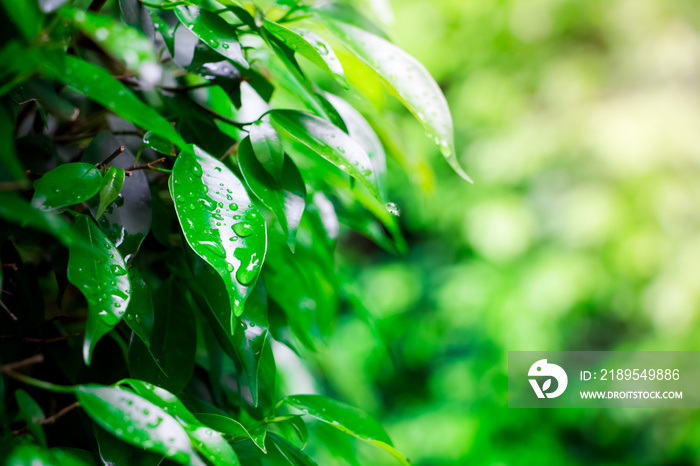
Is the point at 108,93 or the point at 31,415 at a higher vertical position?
the point at 108,93

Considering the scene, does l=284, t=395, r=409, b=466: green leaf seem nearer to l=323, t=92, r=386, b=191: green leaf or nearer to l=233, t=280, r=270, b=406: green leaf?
l=233, t=280, r=270, b=406: green leaf

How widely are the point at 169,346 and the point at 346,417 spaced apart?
12 cm


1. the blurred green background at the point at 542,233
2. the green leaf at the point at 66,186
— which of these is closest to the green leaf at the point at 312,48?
the green leaf at the point at 66,186

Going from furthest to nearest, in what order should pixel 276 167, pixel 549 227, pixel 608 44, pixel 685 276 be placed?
pixel 608 44 < pixel 549 227 < pixel 685 276 < pixel 276 167

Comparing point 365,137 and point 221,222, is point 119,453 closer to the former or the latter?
point 221,222

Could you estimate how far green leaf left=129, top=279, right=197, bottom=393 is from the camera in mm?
285

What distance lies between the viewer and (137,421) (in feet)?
0.70

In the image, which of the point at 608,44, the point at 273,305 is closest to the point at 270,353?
the point at 273,305

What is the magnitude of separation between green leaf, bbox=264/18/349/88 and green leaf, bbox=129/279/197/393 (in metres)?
0.16

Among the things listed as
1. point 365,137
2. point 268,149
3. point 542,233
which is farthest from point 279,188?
point 542,233

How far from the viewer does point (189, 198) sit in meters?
0.25

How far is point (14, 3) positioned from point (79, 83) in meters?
0.04

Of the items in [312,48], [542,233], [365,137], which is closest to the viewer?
[312,48]

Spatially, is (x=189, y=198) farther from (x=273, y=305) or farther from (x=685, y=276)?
(x=685, y=276)
